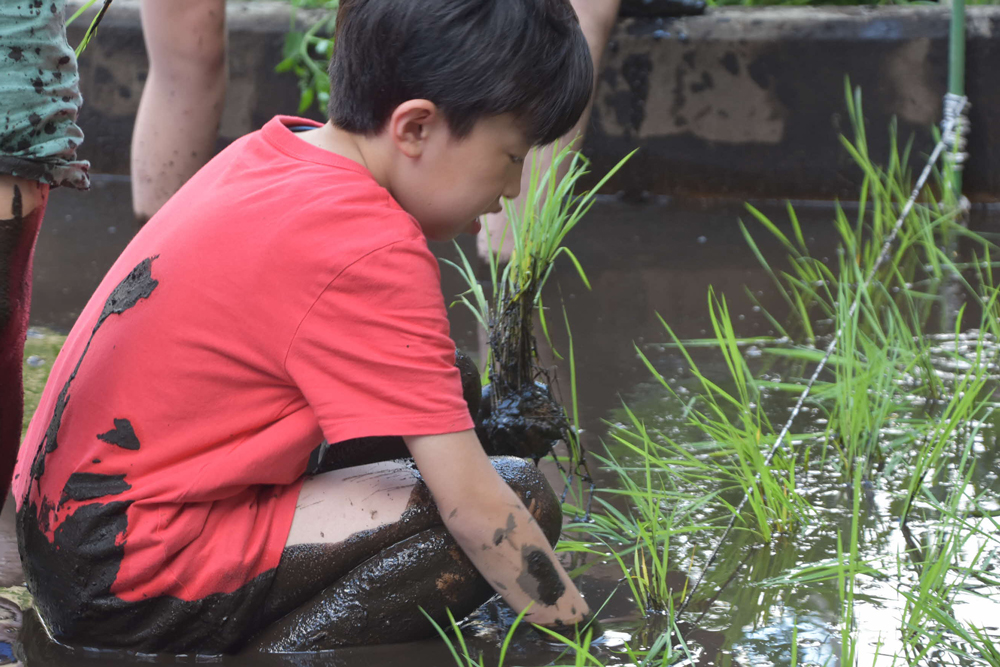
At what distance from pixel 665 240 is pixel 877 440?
1601 mm

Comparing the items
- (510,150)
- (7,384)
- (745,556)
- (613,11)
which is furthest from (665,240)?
(7,384)

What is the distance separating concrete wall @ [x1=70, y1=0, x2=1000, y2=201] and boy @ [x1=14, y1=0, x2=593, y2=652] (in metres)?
2.56

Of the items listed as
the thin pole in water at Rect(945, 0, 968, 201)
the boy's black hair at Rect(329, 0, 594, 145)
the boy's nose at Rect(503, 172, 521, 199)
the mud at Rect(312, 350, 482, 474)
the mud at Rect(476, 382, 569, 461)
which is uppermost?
the boy's black hair at Rect(329, 0, 594, 145)

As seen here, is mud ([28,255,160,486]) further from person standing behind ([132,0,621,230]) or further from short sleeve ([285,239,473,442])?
person standing behind ([132,0,621,230])

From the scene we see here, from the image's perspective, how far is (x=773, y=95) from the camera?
3768 mm

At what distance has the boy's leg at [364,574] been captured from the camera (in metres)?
1.37

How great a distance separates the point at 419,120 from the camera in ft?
4.33

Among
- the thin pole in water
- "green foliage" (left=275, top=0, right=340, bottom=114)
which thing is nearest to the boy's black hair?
the thin pole in water

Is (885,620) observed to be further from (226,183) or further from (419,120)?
(226,183)

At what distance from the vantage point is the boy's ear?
1299mm

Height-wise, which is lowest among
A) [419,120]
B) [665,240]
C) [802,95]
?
[665,240]

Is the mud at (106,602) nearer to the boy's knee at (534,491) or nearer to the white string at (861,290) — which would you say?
the boy's knee at (534,491)

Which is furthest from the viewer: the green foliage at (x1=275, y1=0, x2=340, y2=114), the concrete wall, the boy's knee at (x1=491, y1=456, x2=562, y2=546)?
the green foliage at (x1=275, y1=0, x2=340, y2=114)

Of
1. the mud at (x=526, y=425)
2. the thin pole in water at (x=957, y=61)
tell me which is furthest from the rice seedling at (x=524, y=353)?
the thin pole in water at (x=957, y=61)
